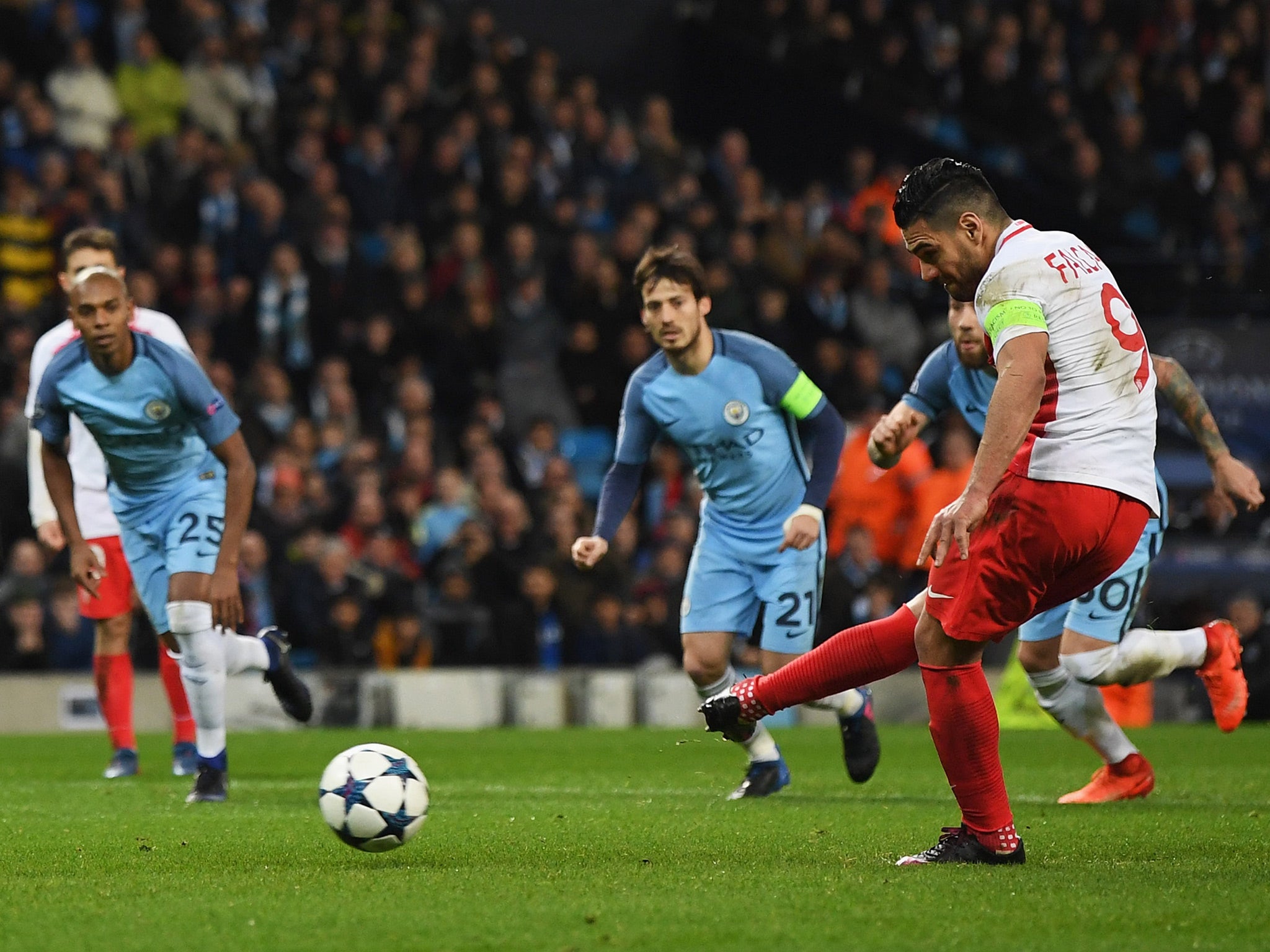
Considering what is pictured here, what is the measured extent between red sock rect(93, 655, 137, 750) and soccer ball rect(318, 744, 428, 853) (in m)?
4.31

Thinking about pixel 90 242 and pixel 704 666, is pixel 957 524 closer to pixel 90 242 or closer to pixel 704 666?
pixel 704 666

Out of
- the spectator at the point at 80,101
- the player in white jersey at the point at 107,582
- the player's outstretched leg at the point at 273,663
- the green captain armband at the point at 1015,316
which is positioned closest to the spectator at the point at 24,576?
the player in white jersey at the point at 107,582

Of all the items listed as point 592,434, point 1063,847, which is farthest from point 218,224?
point 1063,847

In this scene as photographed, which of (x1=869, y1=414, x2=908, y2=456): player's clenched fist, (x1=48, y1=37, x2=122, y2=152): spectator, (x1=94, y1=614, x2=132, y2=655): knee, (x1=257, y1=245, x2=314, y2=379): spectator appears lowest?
(x1=94, y1=614, x2=132, y2=655): knee

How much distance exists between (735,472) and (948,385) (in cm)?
104

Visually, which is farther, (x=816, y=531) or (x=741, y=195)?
(x=741, y=195)

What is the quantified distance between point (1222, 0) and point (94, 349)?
1783 centimetres

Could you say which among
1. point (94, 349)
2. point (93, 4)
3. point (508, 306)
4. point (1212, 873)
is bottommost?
point (1212, 873)

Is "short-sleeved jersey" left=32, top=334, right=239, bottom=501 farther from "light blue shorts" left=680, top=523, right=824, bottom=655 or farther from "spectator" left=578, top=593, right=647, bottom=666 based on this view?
"spectator" left=578, top=593, right=647, bottom=666

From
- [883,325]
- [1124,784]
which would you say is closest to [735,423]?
[1124,784]

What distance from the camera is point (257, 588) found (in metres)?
13.9

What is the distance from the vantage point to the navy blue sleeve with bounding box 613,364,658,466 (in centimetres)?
841

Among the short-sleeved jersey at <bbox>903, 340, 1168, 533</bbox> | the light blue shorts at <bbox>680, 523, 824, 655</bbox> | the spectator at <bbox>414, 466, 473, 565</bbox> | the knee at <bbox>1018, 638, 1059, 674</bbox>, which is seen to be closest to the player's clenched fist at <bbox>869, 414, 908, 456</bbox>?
the short-sleeved jersey at <bbox>903, 340, 1168, 533</bbox>

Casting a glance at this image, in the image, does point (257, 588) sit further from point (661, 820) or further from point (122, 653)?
Result: point (661, 820)
